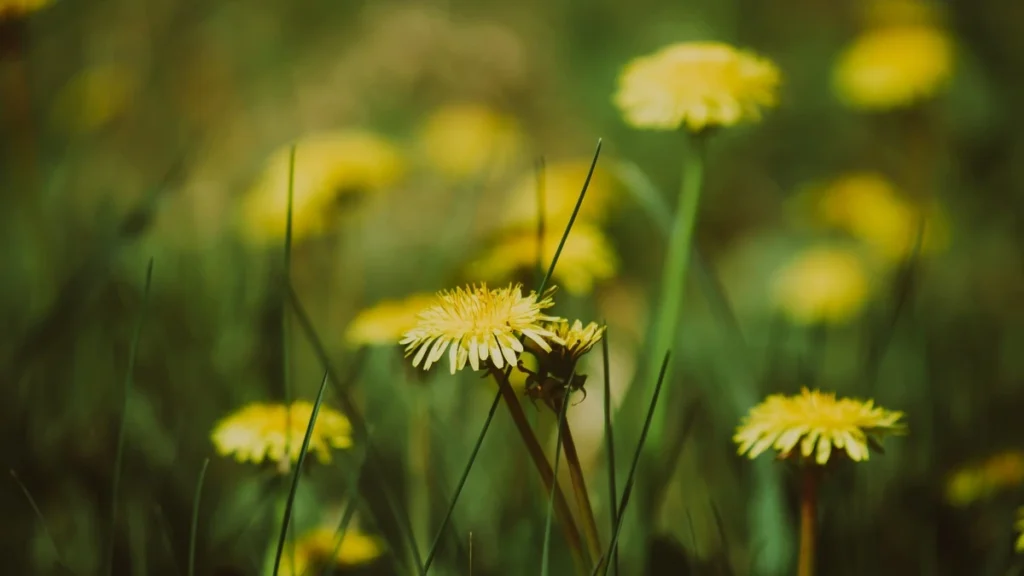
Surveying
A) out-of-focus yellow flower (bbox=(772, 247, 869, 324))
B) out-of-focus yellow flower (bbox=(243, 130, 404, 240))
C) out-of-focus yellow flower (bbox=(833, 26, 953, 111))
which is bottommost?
out-of-focus yellow flower (bbox=(243, 130, 404, 240))

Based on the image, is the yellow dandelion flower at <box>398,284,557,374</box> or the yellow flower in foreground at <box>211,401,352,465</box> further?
the yellow flower in foreground at <box>211,401,352,465</box>

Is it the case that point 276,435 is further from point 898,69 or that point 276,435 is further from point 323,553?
point 898,69

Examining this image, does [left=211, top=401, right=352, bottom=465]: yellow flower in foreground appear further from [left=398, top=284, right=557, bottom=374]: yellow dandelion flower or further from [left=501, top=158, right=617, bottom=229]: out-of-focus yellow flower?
[left=501, top=158, right=617, bottom=229]: out-of-focus yellow flower

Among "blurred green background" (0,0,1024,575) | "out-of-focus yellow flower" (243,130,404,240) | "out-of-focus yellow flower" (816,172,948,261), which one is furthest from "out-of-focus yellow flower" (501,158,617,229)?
"out-of-focus yellow flower" (816,172,948,261)

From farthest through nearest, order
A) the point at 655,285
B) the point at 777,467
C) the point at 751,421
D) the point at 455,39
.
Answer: the point at 455,39, the point at 655,285, the point at 777,467, the point at 751,421

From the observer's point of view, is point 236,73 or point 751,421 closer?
point 751,421

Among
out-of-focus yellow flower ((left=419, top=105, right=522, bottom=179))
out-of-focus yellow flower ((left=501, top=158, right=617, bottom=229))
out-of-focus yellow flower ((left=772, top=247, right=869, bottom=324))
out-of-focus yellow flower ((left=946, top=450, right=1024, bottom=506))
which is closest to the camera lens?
out-of-focus yellow flower ((left=946, top=450, right=1024, bottom=506))

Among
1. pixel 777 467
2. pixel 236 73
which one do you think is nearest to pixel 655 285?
pixel 777 467

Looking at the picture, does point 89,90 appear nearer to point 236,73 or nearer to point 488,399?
point 236,73
